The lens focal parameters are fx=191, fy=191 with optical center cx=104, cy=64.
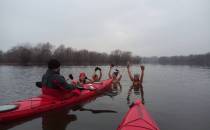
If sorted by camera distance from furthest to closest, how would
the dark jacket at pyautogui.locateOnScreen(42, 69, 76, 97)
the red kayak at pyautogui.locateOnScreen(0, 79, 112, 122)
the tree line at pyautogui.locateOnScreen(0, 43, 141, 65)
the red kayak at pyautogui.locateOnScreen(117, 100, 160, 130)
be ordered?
the tree line at pyautogui.locateOnScreen(0, 43, 141, 65), the dark jacket at pyautogui.locateOnScreen(42, 69, 76, 97), the red kayak at pyautogui.locateOnScreen(0, 79, 112, 122), the red kayak at pyautogui.locateOnScreen(117, 100, 160, 130)

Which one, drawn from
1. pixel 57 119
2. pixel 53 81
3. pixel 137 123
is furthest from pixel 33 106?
pixel 137 123

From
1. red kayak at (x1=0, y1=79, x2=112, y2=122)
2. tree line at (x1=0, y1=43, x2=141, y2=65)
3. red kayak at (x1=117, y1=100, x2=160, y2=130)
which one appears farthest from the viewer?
tree line at (x1=0, y1=43, x2=141, y2=65)

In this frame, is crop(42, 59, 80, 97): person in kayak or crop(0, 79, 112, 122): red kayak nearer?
crop(0, 79, 112, 122): red kayak

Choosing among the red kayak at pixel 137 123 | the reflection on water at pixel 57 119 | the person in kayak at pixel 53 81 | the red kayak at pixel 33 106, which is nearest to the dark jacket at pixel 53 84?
the person in kayak at pixel 53 81

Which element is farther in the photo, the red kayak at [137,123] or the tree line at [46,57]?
the tree line at [46,57]

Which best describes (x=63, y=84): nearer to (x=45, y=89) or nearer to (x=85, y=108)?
(x=45, y=89)

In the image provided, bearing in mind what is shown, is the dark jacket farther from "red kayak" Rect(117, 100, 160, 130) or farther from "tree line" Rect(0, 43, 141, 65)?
"tree line" Rect(0, 43, 141, 65)

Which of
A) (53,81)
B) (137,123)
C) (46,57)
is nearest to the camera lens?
(137,123)

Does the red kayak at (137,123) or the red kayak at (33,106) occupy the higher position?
the red kayak at (137,123)

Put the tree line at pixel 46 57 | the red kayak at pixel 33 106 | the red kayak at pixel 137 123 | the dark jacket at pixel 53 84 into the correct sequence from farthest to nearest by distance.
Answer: the tree line at pixel 46 57 → the dark jacket at pixel 53 84 → the red kayak at pixel 33 106 → the red kayak at pixel 137 123

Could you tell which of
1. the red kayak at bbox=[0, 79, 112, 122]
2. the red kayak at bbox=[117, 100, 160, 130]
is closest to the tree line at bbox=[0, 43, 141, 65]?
the red kayak at bbox=[0, 79, 112, 122]

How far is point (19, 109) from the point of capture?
5812mm

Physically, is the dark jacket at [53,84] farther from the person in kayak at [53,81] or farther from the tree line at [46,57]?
the tree line at [46,57]

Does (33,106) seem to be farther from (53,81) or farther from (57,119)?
(53,81)
